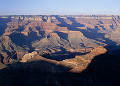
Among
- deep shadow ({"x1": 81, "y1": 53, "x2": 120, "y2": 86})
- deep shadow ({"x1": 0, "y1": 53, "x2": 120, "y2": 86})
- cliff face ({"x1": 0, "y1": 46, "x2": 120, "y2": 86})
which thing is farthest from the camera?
deep shadow ({"x1": 81, "y1": 53, "x2": 120, "y2": 86})

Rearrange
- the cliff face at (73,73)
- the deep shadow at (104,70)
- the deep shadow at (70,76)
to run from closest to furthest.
→ 1. the deep shadow at (70,76)
2. the cliff face at (73,73)
3. the deep shadow at (104,70)

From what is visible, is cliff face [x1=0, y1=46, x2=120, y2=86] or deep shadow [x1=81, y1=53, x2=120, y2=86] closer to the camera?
cliff face [x1=0, y1=46, x2=120, y2=86]

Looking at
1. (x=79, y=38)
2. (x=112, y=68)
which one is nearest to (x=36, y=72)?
(x=112, y=68)

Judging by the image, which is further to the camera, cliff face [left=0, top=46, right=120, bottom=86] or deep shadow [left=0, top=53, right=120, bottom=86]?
cliff face [left=0, top=46, right=120, bottom=86]

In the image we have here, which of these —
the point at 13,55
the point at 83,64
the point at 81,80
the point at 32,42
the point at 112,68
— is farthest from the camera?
the point at 32,42

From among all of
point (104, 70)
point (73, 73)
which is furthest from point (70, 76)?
point (104, 70)

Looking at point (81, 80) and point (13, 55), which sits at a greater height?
point (81, 80)

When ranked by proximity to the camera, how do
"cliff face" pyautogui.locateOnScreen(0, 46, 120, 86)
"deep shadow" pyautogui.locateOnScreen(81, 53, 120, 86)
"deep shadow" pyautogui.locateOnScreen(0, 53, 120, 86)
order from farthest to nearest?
"deep shadow" pyautogui.locateOnScreen(81, 53, 120, 86) → "cliff face" pyautogui.locateOnScreen(0, 46, 120, 86) → "deep shadow" pyautogui.locateOnScreen(0, 53, 120, 86)

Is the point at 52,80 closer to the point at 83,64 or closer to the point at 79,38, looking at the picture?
the point at 83,64
